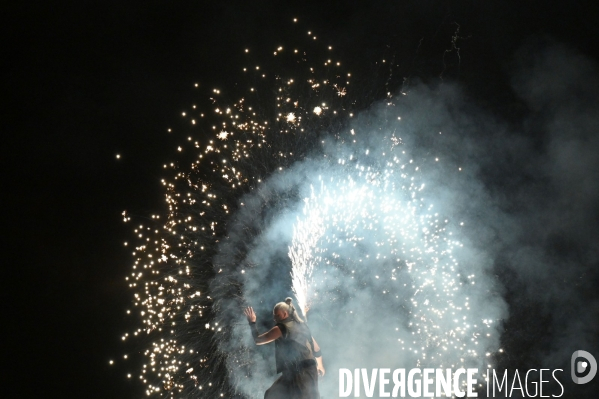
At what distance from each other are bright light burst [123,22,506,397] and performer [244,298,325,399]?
108 cm

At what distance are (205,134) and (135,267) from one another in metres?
1.84

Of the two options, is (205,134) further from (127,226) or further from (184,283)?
(184,283)

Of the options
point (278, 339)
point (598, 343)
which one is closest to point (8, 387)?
point (278, 339)

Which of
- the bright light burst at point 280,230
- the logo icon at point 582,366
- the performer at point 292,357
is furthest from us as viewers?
the bright light burst at point 280,230

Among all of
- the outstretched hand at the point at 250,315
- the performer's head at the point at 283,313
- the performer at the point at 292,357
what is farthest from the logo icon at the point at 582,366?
the outstretched hand at the point at 250,315

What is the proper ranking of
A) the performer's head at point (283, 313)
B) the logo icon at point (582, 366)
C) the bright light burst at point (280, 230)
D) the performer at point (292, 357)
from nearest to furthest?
the performer at point (292, 357) < the performer's head at point (283, 313) < the logo icon at point (582, 366) < the bright light burst at point (280, 230)

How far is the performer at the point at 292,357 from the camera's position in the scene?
3.20 m

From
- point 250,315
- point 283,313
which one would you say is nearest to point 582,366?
point 283,313

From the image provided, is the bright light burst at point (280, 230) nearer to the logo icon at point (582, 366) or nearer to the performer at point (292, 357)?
the logo icon at point (582, 366)

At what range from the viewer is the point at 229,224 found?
4652 mm

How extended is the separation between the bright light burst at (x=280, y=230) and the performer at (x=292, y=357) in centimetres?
108

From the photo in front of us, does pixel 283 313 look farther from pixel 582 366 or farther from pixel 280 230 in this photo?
pixel 582 366

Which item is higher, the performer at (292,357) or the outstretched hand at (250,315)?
the outstretched hand at (250,315)

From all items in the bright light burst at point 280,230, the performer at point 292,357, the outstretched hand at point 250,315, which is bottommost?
the performer at point 292,357
